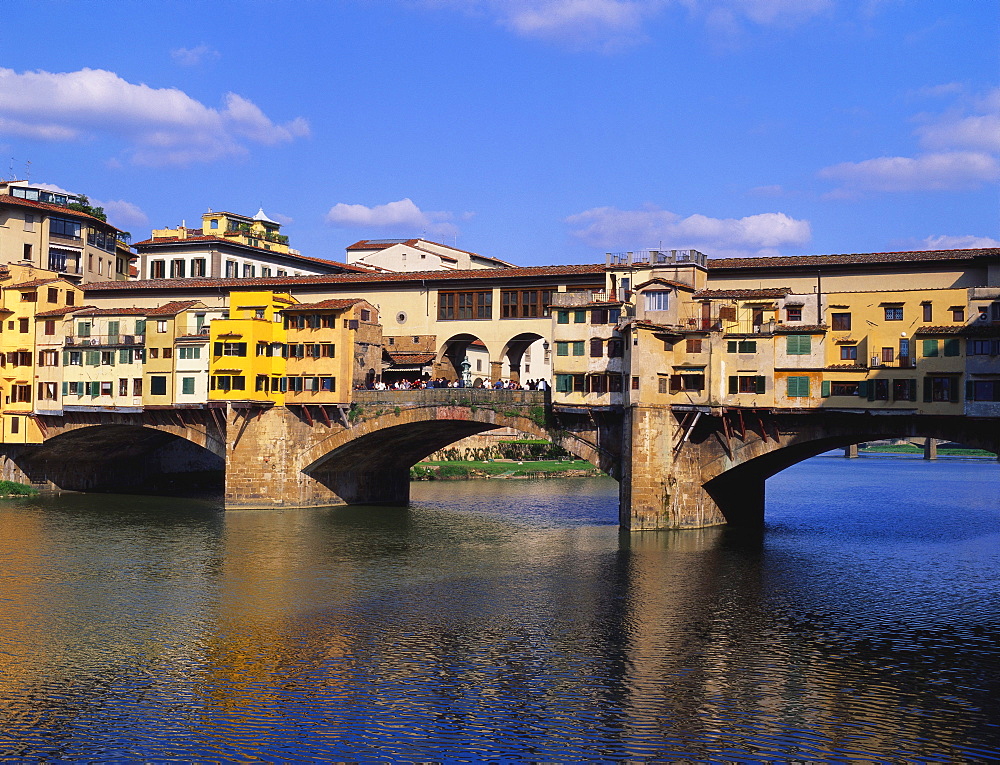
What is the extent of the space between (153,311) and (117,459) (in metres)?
18.9

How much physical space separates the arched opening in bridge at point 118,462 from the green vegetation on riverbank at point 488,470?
769 inches

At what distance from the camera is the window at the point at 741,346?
6359 centimetres

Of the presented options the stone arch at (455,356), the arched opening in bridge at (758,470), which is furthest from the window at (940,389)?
the stone arch at (455,356)

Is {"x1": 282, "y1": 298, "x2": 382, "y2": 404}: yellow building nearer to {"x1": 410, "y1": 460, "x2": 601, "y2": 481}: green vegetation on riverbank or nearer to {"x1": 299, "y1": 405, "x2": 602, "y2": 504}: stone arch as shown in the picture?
{"x1": 299, "y1": 405, "x2": 602, "y2": 504}: stone arch

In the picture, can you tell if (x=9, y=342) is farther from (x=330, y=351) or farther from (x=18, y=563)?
(x=18, y=563)

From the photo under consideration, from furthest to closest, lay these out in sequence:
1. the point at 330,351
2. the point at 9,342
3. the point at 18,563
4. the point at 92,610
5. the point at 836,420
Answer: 1. the point at 9,342
2. the point at 330,351
3. the point at 836,420
4. the point at 18,563
5. the point at 92,610

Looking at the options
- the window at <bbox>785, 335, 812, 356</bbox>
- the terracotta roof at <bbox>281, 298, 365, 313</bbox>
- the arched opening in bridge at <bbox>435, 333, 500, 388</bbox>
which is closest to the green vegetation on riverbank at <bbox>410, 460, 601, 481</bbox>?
the arched opening in bridge at <bbox>435, 333, 500, 388</bbox>

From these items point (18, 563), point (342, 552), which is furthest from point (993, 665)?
point (18, 563)

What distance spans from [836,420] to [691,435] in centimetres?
855

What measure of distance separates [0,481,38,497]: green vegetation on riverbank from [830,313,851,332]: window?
63.2 meters

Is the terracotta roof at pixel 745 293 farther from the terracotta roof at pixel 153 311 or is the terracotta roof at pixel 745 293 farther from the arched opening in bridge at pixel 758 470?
the terracotta roof at pixel 153 311

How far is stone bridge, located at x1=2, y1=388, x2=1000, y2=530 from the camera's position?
63188mm

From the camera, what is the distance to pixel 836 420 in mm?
61656

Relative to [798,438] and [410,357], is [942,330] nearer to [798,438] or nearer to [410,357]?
[798,438]
